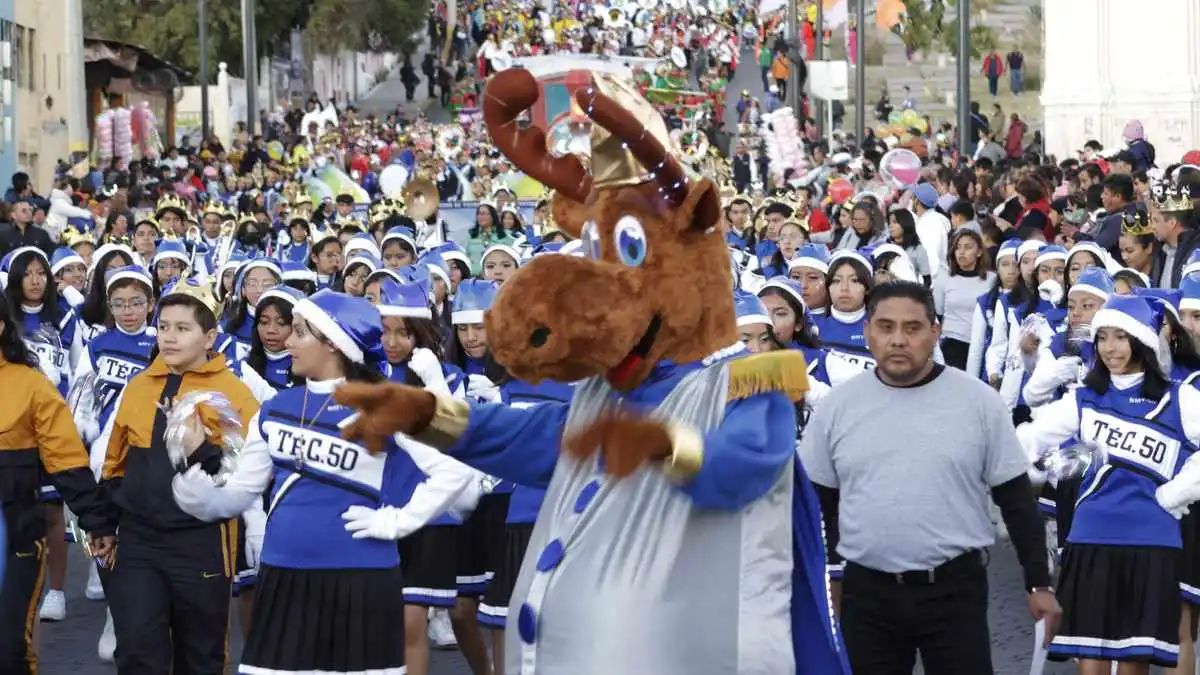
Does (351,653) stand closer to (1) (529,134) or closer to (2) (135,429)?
(2) (135,429)

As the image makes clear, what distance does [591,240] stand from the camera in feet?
18.4

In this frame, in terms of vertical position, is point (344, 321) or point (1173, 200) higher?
point (1173, 200)

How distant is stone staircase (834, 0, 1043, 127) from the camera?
52.4 metres

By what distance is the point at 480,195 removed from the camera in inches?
1182

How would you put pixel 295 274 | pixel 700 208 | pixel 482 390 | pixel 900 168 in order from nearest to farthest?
pixel 700 208 → pixel 482 390 → pixel 295 274 → pixel 900 168

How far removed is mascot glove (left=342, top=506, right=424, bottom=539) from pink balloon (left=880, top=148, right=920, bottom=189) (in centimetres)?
1852

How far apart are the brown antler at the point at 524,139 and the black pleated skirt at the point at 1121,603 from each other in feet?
10.4

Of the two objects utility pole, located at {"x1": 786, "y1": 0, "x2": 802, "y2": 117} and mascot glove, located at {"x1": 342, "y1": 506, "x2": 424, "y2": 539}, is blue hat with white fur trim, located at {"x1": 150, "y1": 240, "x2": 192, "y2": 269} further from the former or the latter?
utility pole, located at {"x1": 786, "y1": 0, "x2": 802, "y2": 117}

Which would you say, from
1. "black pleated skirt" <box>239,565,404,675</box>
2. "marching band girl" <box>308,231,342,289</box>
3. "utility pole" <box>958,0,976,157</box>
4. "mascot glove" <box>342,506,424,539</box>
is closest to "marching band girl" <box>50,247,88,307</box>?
"marching band girl" <box>308,231,342,289</box>

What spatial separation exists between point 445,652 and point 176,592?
119 inches

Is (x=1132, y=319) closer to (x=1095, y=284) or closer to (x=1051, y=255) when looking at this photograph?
(x=1095, y=284)

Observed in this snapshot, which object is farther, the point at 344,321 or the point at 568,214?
the point at 344,321

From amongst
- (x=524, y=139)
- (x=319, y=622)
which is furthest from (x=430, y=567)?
(x=524, y=139)

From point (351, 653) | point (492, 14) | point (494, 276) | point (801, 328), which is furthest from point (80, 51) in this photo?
point (351, 653)
